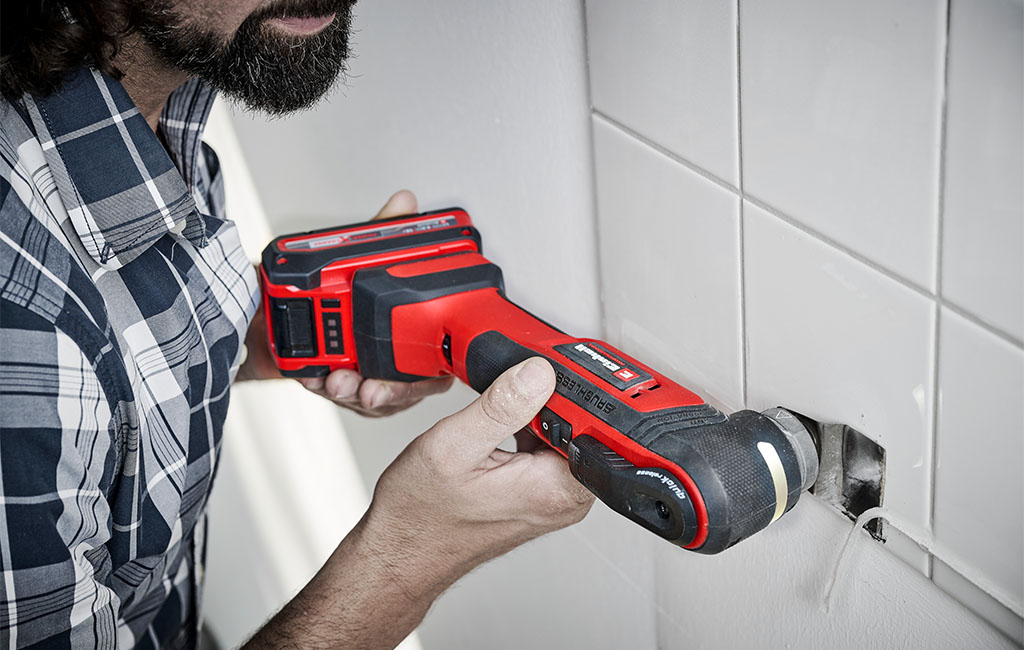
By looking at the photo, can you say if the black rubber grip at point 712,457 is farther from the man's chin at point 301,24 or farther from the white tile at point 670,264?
the man's chin at point 301,24

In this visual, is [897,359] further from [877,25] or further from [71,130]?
[71,130]

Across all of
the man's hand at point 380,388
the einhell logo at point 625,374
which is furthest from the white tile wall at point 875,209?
the man's hand at point 380,388

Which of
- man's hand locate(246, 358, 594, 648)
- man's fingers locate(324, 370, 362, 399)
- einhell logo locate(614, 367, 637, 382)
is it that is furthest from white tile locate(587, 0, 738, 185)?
man's fingers locate(324, 370, 362, 399)

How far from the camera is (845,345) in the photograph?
0.65 metres

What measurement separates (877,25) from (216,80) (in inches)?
20.6

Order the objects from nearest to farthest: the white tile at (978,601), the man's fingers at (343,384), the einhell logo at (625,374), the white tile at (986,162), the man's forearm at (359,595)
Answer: the white tile at (986,162), the white tile at (978,601), the einhell logo at (625,374), the man's forearm at (359,595), the man's fingers at (343,384)

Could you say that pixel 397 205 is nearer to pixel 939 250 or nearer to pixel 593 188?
pixel 593 188

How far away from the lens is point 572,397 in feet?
2.38

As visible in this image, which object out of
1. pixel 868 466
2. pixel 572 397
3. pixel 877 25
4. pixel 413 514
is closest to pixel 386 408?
pixel 413 514

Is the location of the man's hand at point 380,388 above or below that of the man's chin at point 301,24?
below

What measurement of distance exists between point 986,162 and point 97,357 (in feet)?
1.93

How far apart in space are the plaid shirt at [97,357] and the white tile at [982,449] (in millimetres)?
570

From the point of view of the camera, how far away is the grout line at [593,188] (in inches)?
33.7

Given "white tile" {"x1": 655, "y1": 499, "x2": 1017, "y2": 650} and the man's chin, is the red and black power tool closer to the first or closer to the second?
"white tile" {"x1": 655, "y1": 499, "x2": 1017, "y2": 650}
